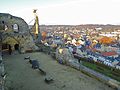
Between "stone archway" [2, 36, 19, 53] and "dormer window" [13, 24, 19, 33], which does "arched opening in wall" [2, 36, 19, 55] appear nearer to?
"stone archway" [2, 36, 19, 53]

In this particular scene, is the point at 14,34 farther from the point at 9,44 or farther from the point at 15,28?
the point at 9,44

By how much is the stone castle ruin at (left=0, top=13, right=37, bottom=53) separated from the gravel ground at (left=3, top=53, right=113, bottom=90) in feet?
16.3

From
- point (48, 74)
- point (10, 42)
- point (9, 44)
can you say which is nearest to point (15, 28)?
point (10, 42)

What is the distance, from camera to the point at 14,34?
23.3m

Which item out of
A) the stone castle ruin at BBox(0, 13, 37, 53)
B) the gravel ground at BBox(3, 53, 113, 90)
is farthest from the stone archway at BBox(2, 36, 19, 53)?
the gravel ground at BBox(3, 53, 113, 90)

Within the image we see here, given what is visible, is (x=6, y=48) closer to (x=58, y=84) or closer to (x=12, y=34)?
(x=12, y=34)

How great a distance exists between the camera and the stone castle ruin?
22.9 metres

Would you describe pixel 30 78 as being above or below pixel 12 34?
below

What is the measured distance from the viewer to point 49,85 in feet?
42.7

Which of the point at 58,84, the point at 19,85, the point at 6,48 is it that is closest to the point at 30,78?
the point at 19,85

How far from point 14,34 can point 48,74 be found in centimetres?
987

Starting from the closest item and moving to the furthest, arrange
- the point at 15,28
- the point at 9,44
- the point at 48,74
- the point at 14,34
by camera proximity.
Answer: the point at 48,74 → the point at 9,44 → the point at 14,34 → the point at 15,28

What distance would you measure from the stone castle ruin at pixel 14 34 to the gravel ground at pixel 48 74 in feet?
16.3

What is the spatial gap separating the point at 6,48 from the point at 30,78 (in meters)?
9.68
